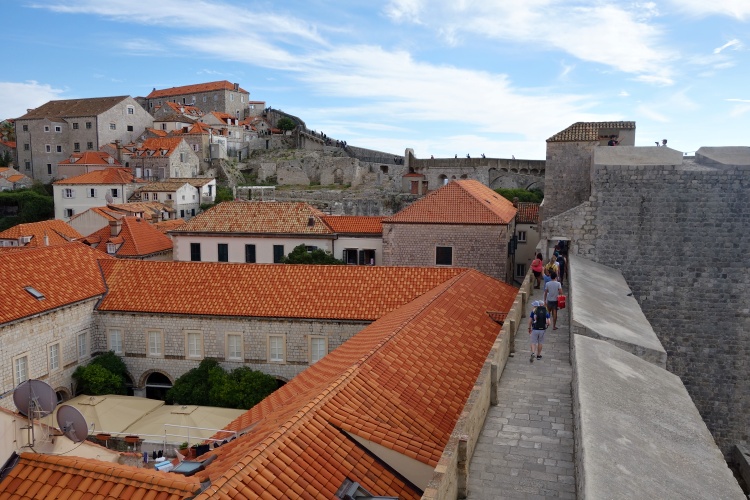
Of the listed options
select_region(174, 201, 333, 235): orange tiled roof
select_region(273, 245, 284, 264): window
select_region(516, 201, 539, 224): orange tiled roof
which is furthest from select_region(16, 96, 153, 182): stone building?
select_region(516, 201, 539, 224): orange tiled roof

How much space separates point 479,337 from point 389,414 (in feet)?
16.9

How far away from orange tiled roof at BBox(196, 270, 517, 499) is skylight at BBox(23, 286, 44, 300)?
33.3ft

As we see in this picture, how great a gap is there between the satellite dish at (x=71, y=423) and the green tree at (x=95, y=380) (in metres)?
10.2

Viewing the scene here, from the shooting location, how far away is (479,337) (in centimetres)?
1398

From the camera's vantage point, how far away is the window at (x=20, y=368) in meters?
17.2

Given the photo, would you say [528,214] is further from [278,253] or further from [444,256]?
[278,253]

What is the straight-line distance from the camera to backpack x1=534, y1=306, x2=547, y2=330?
9.79 metres

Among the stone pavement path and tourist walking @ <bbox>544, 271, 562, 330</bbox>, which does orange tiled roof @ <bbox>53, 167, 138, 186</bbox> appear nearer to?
tourist walking @ <bbox>544, 271, 562, 330</bbox>

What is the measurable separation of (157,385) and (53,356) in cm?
336

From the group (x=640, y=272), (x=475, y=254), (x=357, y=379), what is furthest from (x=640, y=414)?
(x=475, y=254)

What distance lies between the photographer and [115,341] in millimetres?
20641

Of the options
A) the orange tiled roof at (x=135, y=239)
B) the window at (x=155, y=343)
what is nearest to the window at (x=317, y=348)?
the window at (x=155, y=343)

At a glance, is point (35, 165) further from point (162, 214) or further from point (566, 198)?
point (566, 198)

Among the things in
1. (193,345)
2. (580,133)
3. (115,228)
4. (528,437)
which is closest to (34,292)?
(193,345)
